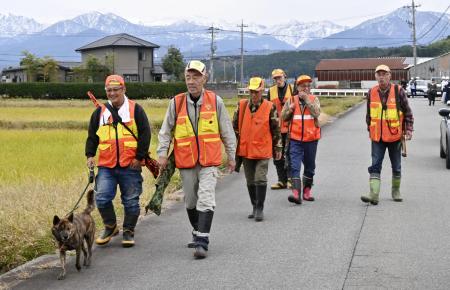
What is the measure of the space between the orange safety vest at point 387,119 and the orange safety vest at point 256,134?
171 centimetres

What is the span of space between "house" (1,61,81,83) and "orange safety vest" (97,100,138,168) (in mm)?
65650

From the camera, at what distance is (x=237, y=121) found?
877 cm

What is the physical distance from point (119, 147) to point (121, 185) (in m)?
0.44

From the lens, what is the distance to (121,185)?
721 cm

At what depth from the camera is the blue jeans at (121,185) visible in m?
7.11

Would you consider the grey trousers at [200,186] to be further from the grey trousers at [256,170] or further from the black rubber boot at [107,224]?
the grey trousers at [256,170]

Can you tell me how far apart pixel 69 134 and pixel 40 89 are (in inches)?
1356

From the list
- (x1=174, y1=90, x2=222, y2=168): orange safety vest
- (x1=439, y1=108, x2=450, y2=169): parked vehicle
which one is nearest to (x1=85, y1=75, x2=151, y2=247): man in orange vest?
(x1=174, y1=90, x2=222, y2=168): orange safety vest

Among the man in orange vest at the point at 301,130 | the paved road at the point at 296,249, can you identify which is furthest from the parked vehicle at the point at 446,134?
the man in orange vest at the point at 301,130

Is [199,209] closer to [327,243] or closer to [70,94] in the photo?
[327,243]

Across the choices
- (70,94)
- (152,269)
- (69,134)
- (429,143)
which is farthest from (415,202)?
(70,94)

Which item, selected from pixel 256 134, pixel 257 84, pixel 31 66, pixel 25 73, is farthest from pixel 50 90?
pixel 257 84

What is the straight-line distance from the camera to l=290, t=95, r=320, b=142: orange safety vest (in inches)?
378

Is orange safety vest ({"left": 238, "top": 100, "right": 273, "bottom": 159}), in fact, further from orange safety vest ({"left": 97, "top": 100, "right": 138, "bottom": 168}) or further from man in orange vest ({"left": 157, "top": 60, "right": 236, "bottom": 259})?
orange safety vest ({"left": 97, "top": 100, "right": 138, "bottom": 168})
